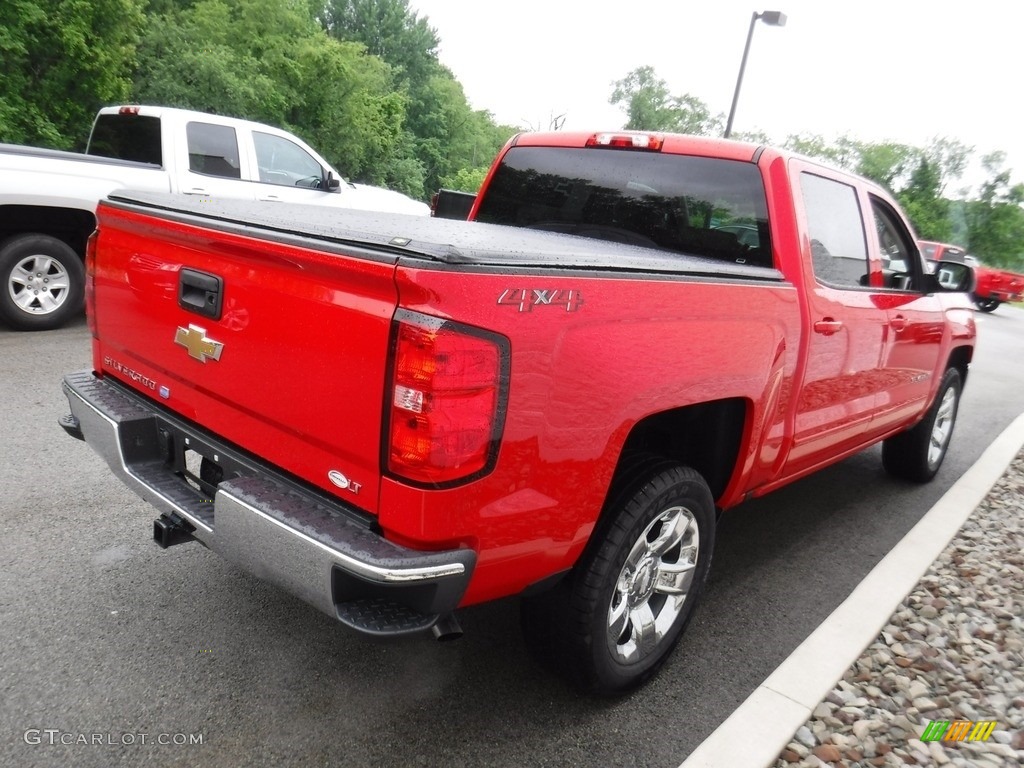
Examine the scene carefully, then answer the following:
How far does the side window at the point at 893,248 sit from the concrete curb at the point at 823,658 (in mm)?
1412

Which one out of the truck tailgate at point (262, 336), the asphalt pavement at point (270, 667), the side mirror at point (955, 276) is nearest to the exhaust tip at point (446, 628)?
the asphalt pavement at point (270, 667)

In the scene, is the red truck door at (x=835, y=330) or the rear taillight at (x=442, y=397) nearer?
the rear taillight at (x=442, y=397)

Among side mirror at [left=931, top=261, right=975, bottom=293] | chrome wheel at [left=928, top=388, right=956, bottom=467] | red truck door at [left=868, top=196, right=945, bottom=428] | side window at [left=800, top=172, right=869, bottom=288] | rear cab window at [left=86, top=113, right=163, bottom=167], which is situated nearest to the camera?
side window at [left=800, top=172, right=869, bottom=288]

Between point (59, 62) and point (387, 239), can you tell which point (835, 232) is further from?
point (59, 62)

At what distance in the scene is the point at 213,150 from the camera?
7883 mm

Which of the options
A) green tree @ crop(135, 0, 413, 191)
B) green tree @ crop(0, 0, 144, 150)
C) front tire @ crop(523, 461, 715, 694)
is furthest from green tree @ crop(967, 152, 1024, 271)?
front tire @ crop(523, 461, 715, 694)

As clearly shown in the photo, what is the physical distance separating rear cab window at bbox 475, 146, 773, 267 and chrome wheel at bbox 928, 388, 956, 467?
2955 millimetres

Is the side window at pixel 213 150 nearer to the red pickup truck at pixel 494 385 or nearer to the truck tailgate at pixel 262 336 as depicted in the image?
the red pickup truck at pixel 494 385

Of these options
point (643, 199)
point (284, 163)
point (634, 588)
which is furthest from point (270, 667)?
point (284, 163)

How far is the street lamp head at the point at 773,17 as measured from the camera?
52.6ft

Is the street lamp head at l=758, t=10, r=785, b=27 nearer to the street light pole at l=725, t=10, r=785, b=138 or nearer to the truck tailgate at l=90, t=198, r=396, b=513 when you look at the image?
the street light pole at l=725, t=10, r=785, b=138

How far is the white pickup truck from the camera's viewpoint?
647 centimetres

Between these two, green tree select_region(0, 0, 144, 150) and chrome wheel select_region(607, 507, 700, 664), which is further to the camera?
green tree select_region(0, 0, 144, 150)

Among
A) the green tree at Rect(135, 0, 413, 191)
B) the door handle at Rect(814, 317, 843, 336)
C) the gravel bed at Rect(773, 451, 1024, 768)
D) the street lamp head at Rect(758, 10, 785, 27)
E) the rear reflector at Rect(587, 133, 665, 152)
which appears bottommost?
the gravel bed at Rect(773, 451, 1024, 768)
